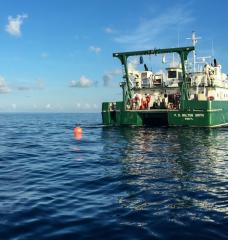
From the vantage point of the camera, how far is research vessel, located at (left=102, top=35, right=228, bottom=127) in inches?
1511

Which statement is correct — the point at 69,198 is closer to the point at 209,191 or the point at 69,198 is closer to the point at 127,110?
the point at 209,191

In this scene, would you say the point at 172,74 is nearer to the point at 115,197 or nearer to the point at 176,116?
the point at 176,116

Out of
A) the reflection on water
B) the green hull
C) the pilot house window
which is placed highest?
the pilot house window

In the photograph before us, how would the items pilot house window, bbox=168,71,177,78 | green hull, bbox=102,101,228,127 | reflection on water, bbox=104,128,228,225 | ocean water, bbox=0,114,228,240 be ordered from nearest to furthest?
ocean water, bbox=0,114,228,240 → reflection on water, bbox=104,128,228,225 → green hull, bbox=102,101,228,127 → pilot house window, bbox=168,71,177,78

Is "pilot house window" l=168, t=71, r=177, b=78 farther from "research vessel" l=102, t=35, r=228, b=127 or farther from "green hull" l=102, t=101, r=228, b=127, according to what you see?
"green hull" l=102, t=101, r=228, b=127

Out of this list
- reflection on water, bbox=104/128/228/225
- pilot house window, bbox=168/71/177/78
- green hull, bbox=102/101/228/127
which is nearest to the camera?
reflection on water, bbox=104/128/228/225

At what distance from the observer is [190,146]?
24.2 meters

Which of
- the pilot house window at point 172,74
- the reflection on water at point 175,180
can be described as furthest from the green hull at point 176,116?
the reflection on water at point 175,180

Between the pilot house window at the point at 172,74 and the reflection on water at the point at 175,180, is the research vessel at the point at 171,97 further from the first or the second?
the reflection on water at the point at 175,180

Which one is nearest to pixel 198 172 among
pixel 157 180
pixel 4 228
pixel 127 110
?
pixel 157 180

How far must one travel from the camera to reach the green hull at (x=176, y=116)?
1495 inches

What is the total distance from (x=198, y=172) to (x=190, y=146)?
935 cm

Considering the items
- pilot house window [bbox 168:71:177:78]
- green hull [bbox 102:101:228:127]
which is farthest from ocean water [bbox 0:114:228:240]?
pilot house window [bbox 168:71:177:78]

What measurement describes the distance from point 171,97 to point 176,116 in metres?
5.69
